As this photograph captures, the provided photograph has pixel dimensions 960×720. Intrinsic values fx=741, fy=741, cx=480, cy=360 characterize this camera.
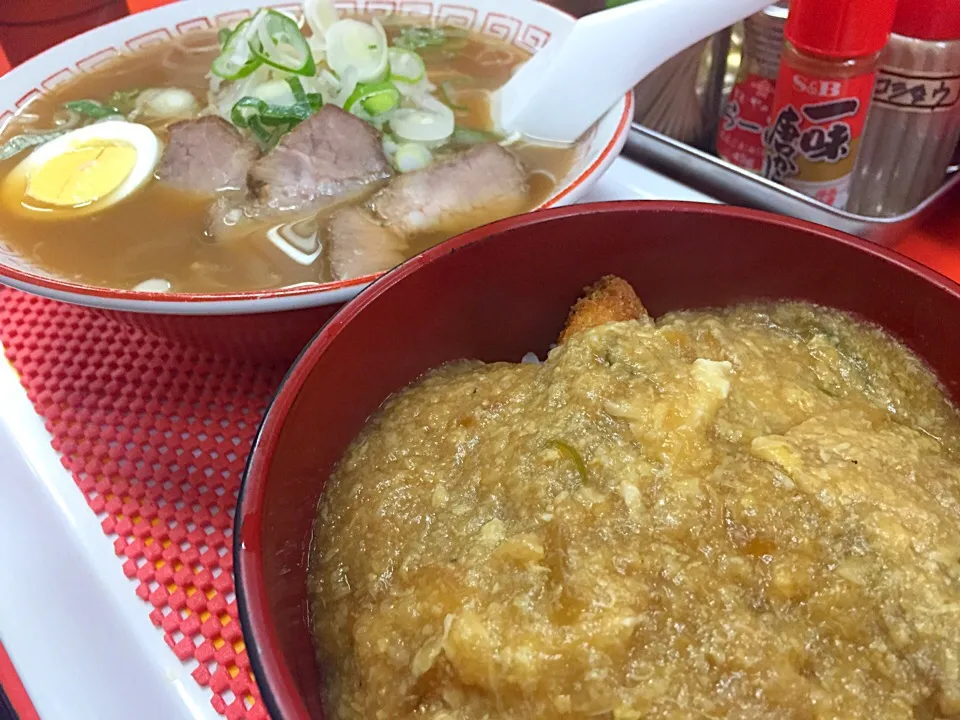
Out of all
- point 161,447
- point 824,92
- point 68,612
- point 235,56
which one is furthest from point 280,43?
point 68,612

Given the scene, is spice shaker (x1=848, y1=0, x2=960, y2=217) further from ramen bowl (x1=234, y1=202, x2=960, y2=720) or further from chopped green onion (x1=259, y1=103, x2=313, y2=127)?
chopped green onion (x1=259, y1=103, x2=313, y2=127)

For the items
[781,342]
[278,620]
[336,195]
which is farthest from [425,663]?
[336,195]

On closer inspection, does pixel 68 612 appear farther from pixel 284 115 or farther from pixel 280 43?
pixel 280 43

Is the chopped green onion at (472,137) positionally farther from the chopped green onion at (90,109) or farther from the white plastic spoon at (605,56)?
the chopped green onion at (90,109)

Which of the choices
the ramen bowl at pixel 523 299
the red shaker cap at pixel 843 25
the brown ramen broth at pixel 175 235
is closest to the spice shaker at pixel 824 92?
the red shaker cap at pixel 843 25

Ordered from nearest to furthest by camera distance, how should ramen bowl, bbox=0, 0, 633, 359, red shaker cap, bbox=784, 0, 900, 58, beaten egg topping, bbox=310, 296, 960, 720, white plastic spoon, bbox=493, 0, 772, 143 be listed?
1. beaten egg topping, bbox=310, 296, 960, 720
2. ramen bowl, bbox=0, 0, 633, 359
3. red shaker cap, bbox=784, 0, 900, 58
4. white plastic spoon, bbox=493, 0, 772, 143

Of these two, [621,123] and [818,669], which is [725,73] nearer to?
[621,123]

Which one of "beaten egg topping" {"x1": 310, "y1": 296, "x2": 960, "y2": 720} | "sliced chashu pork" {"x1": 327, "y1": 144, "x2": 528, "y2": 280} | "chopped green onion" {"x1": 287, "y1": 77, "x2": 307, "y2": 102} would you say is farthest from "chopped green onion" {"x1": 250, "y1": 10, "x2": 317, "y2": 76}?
"beaten egg topping" {"x1": 310, "y1": 296, "x2": 960, "y2": 720}
